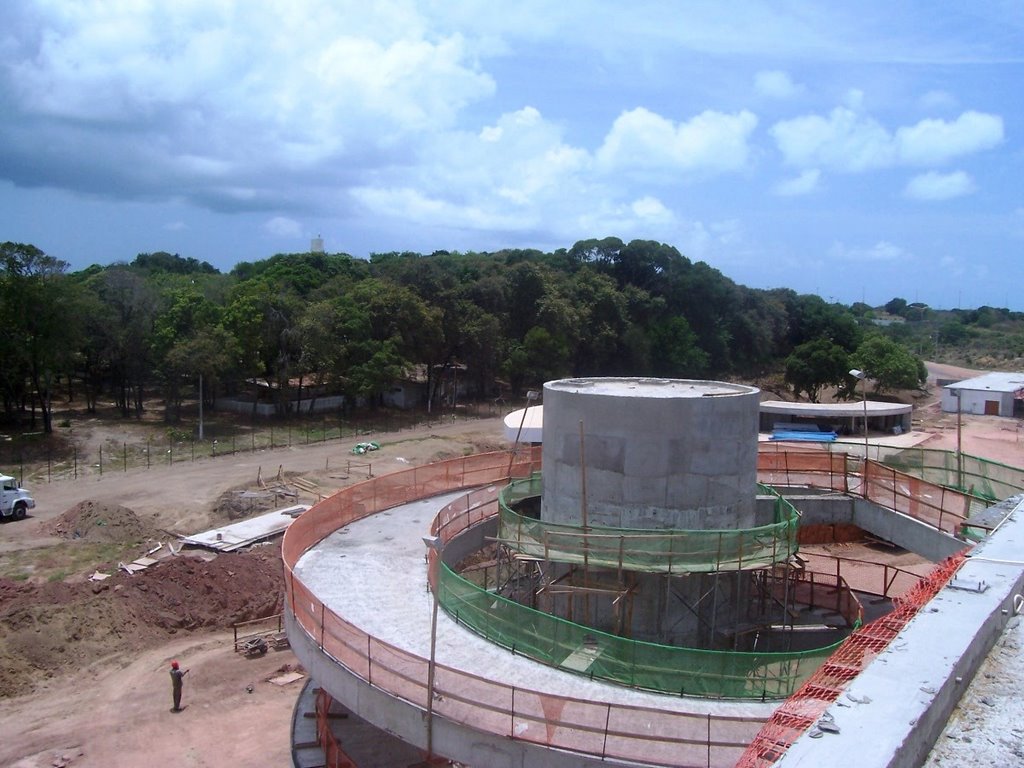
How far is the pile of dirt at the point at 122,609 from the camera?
2542 centimetres

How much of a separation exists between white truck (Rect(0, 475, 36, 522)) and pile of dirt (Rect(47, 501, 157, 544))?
1.92m

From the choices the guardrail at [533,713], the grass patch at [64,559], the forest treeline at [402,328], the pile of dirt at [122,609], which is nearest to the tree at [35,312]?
the forest treeline at [402,328]

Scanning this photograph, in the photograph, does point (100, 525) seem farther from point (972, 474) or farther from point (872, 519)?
point (972, 474)

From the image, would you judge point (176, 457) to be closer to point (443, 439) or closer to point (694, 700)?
point (443, 439)

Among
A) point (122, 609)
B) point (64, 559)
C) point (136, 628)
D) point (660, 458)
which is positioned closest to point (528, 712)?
point (660, 458)

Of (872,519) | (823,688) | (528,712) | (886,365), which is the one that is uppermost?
(886,365)

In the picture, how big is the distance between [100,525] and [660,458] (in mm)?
26588

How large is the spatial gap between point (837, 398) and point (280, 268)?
196ft

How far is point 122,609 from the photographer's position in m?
28.0

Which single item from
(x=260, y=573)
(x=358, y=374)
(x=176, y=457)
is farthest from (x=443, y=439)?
(x=260, y=573)

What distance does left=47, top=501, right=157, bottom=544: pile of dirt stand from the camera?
34.8 meters

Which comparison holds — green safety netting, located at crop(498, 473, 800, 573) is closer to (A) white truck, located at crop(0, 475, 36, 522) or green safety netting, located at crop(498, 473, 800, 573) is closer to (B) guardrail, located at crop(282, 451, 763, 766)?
(B) guardrail, located at crop(282, 451, 763, 766)

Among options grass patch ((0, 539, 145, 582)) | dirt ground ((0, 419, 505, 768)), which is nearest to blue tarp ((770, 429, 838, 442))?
dirt ground ((0, 419, 505, 768))

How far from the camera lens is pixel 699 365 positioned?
8088 centimetres
